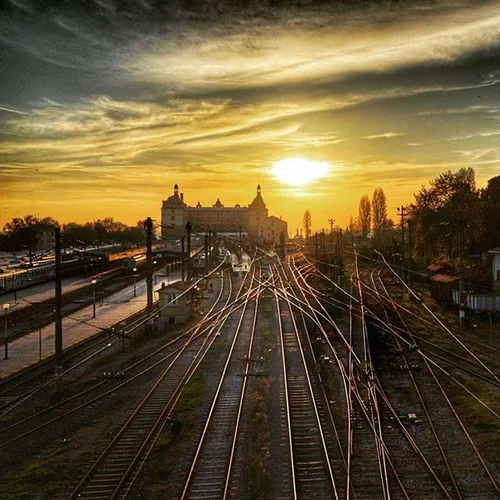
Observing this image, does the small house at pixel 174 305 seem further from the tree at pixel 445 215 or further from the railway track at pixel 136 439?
the tree at pixel 445 215

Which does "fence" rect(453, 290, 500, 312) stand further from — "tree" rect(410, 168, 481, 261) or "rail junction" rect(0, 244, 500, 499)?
"tree" rect(410, 168, 481, 261)

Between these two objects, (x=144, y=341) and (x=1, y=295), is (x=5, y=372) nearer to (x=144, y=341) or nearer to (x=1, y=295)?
(x=144, y=341)

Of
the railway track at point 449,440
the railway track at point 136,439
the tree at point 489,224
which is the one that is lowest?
the railway track at point 136,439

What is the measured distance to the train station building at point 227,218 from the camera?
153625 millimetres

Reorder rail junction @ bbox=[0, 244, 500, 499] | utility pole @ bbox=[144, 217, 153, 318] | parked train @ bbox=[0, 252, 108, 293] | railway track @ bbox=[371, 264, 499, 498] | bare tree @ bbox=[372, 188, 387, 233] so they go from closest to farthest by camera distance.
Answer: railway track @ bbox=[371, 264, 499, 498]
rail junction @ bbox=[0, 244, 500, 499]
utility pole @ bbox=[144, 217, 153, 318]
parked train @ bbox=[0, 252, 108, 293]
bare tree @ bbox=[372, 188, 387, 233]

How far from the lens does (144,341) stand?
22.5 metres

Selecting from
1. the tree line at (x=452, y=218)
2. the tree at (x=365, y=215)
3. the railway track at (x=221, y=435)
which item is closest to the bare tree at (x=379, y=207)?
the tree at (x=365, y=215)

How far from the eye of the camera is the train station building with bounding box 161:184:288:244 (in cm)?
15362

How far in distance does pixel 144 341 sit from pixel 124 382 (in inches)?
266

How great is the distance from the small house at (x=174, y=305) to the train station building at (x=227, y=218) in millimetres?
118984

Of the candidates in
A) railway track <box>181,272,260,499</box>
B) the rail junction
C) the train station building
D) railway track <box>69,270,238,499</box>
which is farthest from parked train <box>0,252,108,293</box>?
the train station building

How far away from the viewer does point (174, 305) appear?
26.2m

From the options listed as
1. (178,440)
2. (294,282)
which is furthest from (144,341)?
(294,282)

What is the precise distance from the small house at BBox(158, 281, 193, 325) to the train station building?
390 ft
